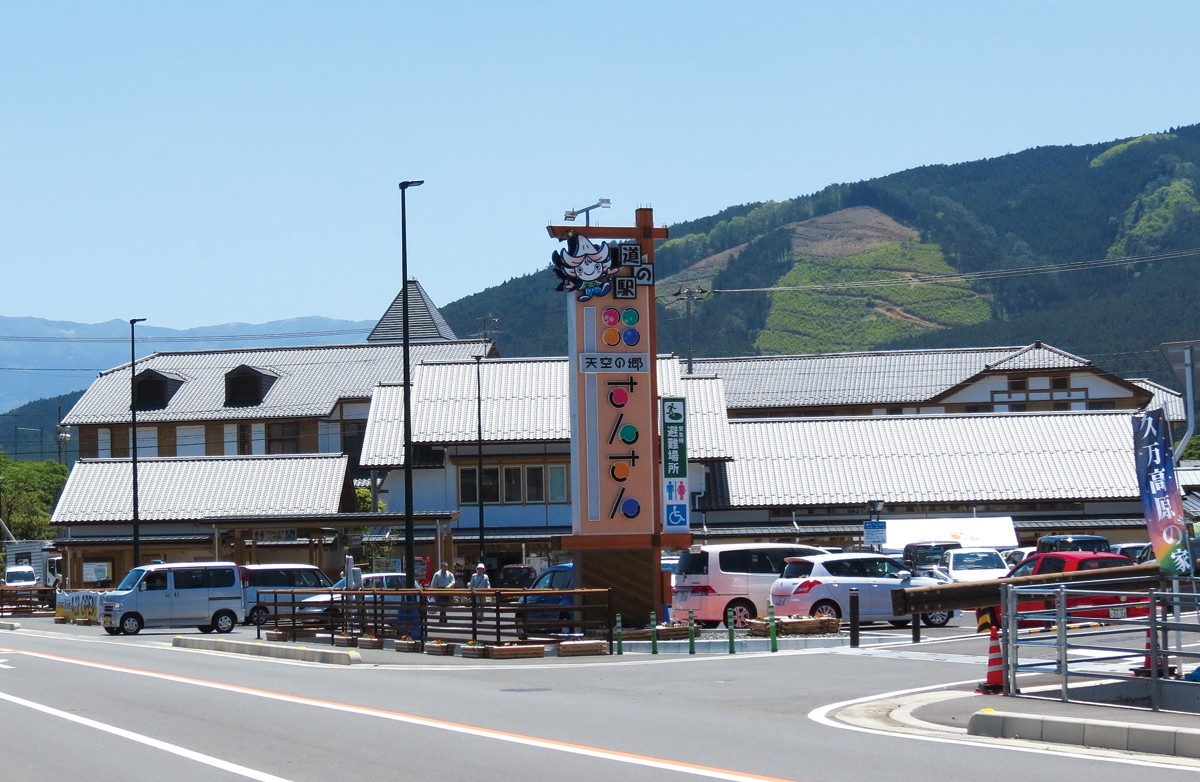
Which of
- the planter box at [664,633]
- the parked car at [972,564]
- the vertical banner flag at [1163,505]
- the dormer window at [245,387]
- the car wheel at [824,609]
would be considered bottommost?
the planter box at [664,633]

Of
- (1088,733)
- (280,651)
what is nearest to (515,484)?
(280,651)

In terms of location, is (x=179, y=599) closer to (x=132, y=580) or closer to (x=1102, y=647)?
(x=132, y=580)

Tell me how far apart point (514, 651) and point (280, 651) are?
4.50 m

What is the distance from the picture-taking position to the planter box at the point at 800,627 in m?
25.6

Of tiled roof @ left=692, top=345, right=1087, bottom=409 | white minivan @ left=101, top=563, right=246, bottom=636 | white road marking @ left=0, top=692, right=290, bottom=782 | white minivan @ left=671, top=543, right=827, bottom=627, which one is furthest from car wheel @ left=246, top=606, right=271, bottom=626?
tiled roof @ left=692, top=345, right=1087, bottom=409

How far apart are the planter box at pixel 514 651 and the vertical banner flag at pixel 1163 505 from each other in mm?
11358

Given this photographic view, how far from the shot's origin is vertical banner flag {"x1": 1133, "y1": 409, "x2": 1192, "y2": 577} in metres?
15.1

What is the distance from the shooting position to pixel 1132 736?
37.7ft

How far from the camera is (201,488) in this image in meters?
60.6

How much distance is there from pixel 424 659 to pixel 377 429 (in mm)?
35386

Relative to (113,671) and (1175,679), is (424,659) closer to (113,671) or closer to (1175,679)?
(113,671)

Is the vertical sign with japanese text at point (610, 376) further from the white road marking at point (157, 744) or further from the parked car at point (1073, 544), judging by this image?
the parked car at point (1073, 544)

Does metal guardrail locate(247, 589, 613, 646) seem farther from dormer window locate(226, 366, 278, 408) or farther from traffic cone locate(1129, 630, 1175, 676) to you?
dormer window locate(226, 366, 278, 408)

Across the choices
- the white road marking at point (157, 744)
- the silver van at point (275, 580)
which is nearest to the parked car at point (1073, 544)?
the silver van at point (275, 580)
